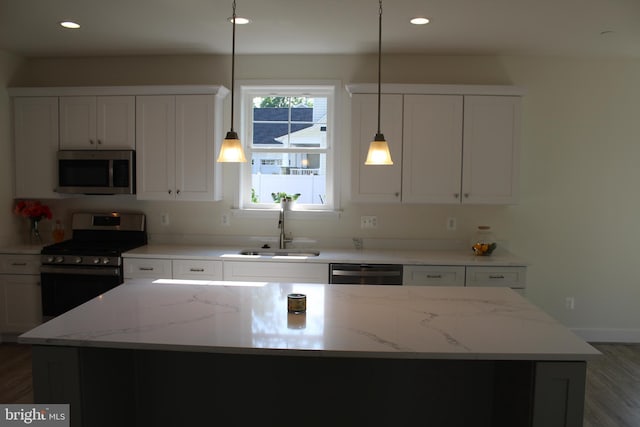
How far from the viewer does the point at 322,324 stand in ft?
6.78

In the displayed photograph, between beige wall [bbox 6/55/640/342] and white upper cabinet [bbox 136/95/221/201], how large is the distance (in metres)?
0.33

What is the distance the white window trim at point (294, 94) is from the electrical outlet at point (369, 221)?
0.23m

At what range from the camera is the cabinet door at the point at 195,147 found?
407 cm

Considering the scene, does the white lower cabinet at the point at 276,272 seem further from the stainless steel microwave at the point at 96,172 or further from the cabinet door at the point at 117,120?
the cabinet door at the point at 117,120

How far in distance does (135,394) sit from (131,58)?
3.15 m

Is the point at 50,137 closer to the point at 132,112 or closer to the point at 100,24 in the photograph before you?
the point at 132,112

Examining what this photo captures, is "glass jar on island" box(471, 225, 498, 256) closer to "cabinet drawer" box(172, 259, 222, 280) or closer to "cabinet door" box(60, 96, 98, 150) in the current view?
"cabinet drawer" box(172, 259, 222, 280)

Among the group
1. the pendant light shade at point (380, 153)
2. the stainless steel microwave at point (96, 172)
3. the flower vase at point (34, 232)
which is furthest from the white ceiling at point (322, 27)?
the flower vase at point (34, 232)

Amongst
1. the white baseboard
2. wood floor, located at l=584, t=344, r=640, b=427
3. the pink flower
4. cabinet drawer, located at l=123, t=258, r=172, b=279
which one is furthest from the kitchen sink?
the white baseboard

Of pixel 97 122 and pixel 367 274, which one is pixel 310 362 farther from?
pixel 97 122

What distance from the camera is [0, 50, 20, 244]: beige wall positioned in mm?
4215

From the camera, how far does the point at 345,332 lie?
6.45ft

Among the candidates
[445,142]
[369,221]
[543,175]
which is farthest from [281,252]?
[543,175]

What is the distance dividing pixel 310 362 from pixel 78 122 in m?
3.12
